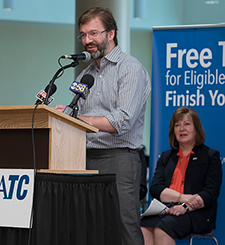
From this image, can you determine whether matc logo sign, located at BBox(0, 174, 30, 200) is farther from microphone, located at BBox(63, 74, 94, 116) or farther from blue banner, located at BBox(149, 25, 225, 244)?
blue banner, located at BBox(149, 25, 225, 244)

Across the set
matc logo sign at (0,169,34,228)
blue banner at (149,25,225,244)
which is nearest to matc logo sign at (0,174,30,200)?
matc logo sign at (0,169,34,228)

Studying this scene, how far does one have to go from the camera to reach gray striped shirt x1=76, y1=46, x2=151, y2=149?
2.04 metres

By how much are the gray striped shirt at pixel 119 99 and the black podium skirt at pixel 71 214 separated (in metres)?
0.49

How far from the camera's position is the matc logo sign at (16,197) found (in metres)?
1.45

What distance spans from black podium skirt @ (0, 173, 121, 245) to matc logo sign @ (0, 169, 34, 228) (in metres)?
0.03

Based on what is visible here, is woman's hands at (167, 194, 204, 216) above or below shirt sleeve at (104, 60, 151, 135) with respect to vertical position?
below

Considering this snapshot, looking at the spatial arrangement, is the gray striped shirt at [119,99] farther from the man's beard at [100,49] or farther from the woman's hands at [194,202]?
the woman's hands at [194,202]

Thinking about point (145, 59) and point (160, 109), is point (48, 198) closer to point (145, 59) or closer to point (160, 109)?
point (160, 109)

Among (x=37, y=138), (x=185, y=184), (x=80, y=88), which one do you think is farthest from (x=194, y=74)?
(x=37, y=138)

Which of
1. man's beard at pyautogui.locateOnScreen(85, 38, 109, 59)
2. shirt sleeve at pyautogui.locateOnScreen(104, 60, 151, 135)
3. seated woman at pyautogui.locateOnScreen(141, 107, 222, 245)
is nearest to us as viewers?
shirt sleeve at pyautogui.locateOnScreen(104, 60, 151, 135)

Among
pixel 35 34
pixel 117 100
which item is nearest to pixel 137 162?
pixel 117 100

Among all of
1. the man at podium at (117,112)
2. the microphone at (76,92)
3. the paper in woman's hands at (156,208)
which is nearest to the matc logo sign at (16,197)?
the microphone at (76,92)

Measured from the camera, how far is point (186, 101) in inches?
124

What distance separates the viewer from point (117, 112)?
1997 mm
